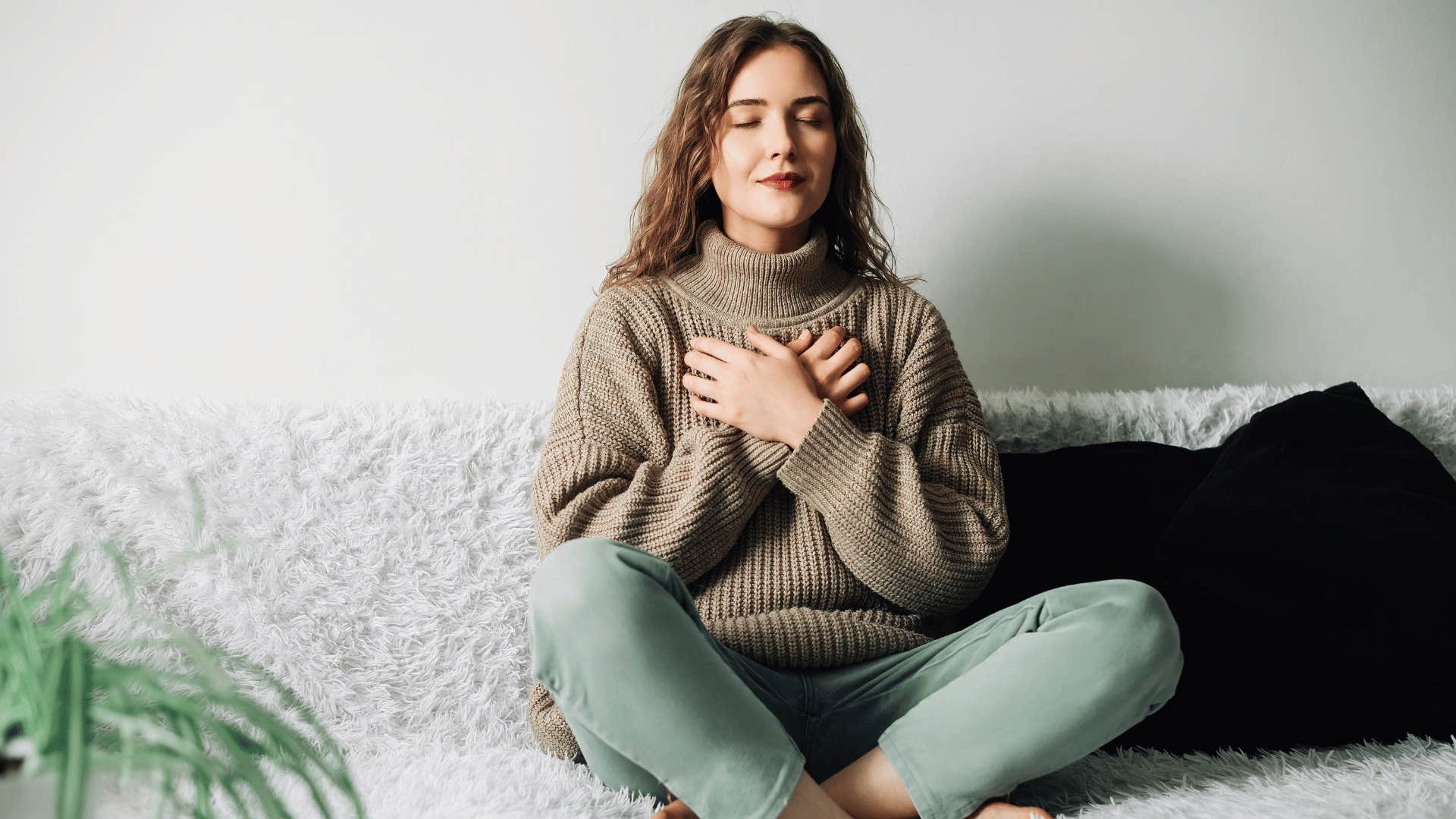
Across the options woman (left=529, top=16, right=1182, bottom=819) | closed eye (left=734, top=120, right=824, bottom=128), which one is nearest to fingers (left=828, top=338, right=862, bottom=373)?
woman (left=529, top=16, right=1182, bottom=819)

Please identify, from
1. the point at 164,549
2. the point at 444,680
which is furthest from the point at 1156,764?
the point at 164,549

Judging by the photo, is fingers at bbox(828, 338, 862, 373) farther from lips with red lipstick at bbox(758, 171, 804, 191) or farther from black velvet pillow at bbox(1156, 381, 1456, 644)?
black velvet pillow at bbox(1156, 381, 1456, 644)

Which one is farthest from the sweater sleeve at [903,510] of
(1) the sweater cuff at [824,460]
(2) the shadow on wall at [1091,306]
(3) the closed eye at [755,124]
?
(2) the shadow on wall at [1091,306]

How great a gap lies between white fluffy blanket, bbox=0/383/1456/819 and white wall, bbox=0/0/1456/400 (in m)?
0.17

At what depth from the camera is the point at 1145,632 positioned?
899 mm

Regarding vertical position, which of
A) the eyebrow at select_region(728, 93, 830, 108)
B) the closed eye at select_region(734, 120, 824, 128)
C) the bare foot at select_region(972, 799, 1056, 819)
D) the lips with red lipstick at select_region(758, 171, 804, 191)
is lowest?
the bare foot at select_region(972, 799, 1056, 819)

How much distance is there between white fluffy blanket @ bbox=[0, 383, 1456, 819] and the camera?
1.17m

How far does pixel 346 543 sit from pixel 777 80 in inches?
30.7

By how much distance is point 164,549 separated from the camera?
3.92 ft

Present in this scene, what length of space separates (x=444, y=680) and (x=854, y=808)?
558mm

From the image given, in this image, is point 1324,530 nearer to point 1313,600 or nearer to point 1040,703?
point 1313,600

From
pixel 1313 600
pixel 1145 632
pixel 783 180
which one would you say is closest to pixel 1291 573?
pixel 1313 600

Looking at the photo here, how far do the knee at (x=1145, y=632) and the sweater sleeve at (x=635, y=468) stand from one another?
393mm

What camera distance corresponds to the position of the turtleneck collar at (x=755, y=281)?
125 centimetres
